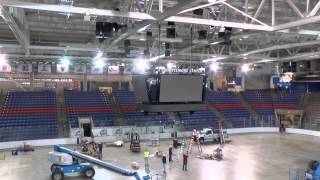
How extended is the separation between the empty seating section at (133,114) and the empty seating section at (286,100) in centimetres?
1441

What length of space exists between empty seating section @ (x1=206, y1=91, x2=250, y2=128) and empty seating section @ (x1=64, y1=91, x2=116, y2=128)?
463 inches

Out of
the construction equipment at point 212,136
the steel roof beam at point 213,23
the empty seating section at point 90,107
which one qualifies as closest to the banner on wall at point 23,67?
the empty seating section at point 90,107

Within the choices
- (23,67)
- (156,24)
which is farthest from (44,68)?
(156,24)

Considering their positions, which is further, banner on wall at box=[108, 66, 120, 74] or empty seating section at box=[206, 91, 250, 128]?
banner on wall at box=[108, 66, 120, 74]

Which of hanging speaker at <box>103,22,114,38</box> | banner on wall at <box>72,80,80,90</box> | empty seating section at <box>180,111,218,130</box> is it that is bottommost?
empty seating section at <box>180,111,218,130</box>

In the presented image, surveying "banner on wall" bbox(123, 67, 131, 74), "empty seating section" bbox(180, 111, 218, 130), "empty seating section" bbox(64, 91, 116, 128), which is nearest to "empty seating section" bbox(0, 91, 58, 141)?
"empty seating section" bbox(64, 91, 116, 128)

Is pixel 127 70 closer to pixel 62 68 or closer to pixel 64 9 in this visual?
pixel 62 68

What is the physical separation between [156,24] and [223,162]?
29.2 feet

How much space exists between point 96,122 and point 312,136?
19.6 meters

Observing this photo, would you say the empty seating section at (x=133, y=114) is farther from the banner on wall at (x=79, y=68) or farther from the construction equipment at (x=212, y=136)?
the construction equipment at (x=212, y=136)

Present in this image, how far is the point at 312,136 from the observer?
98.7 feet

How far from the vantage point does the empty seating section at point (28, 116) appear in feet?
79.1

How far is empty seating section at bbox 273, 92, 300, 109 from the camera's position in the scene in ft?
Result: 122

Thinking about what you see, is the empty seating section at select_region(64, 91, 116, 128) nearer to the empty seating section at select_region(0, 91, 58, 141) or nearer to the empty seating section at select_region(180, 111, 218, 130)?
the empty seating section at select_region(0, 91, 58, 141)
